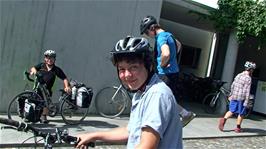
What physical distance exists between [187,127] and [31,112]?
4.46 meters

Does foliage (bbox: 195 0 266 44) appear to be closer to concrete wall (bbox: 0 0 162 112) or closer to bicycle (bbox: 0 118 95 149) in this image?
concrete wall (bbox: 0 0 162 112)

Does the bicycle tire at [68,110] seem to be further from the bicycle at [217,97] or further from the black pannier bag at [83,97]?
the bicycle at [217,97]

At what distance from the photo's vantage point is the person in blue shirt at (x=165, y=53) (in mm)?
6546

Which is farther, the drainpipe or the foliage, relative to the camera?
the drainpipe

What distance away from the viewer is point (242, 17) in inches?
545

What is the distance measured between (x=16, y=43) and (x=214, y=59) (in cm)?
1028

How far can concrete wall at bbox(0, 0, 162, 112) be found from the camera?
30.5ft

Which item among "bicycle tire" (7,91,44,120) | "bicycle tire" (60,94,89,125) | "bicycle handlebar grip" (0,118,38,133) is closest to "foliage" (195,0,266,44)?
"bicycle tire" (60,94,89,125)

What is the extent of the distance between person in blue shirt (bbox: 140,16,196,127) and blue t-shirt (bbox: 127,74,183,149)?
3762 mm

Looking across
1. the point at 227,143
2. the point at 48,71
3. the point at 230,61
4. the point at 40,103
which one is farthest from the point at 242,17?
the point at 40,103

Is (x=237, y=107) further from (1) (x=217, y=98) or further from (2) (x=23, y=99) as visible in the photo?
(2) (x=23, y=99)

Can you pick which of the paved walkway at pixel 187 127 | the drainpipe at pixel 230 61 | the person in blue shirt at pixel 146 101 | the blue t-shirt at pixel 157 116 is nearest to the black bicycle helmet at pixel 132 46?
the person in blue shirt at pixel 146 101

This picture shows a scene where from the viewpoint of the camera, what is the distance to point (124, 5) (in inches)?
438

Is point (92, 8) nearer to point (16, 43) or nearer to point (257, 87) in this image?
point (16, 43)
